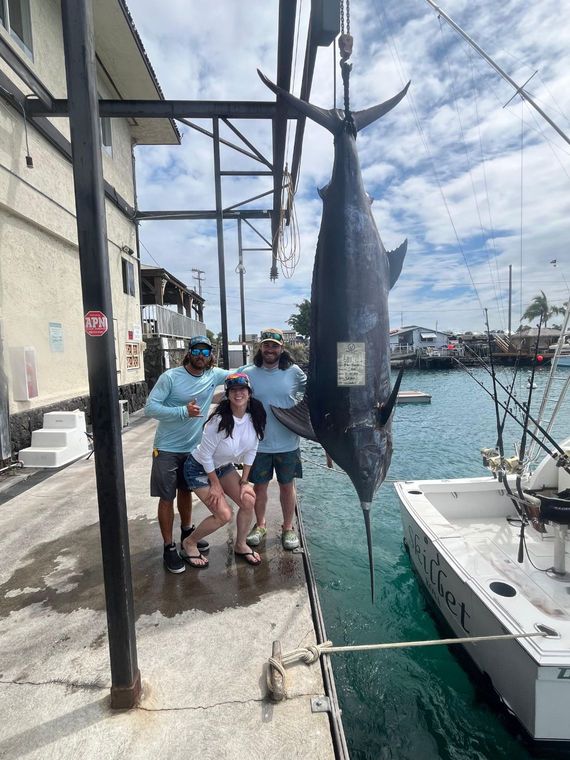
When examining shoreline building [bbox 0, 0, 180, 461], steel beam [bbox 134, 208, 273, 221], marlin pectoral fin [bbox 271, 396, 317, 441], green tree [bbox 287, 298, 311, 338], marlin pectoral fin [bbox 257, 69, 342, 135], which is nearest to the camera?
marlin pectoral fin [bbox 257, 69, 342, 135]

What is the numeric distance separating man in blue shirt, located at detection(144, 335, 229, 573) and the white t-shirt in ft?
0.44

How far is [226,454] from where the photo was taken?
270cm

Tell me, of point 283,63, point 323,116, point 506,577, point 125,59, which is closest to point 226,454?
point 323,116

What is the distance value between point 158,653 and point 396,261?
219cm

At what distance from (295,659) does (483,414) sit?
18.4 m

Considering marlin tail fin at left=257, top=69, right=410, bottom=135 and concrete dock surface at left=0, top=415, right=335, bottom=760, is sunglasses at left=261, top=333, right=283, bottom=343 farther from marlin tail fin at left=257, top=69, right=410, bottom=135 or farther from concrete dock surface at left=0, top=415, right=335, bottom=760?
concrete dock surface at left=0, top=415, right=335, bottom=760

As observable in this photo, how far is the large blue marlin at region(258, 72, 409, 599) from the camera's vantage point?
5.65 feet

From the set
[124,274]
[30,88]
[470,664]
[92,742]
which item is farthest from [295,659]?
[124,274]

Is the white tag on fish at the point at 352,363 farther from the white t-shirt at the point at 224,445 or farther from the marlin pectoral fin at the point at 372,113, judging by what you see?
the white t-shirt at the point at 224,445

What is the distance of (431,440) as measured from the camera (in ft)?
42.7

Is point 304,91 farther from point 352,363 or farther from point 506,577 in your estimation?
point 506,577

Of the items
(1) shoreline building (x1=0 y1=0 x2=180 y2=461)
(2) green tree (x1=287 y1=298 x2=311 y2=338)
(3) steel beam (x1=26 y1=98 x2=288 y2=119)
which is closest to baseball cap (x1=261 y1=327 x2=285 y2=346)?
(3) steel beam (x1=26 y1=98 x2=288 y2=119)

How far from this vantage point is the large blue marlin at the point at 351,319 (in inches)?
67.8

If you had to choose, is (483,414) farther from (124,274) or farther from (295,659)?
(295,659)
